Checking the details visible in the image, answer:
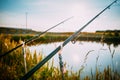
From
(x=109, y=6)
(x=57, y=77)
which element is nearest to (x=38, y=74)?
(x=57, y=77)

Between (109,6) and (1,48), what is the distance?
652 cm

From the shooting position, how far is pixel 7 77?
4.29 metres

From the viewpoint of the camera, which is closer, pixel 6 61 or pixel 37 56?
pixel 37 56

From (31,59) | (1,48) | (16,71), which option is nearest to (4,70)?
(16,71)

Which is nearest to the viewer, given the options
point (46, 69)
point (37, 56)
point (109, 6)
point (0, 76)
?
point (109, 6)

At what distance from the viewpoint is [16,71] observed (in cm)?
473

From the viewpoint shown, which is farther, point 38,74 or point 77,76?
point 38,74

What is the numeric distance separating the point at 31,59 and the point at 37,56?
8.7 inches

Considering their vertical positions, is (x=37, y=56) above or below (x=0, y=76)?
above

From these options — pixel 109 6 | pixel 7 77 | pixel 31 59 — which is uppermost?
pixel 109 6

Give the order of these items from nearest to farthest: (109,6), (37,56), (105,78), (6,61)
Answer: (109,6), (105,78), (37,56), (6,61)

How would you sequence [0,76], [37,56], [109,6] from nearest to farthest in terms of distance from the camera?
1. [109,6]
2. [0,76]
3. [37,56]

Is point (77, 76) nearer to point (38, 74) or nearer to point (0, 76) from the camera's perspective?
point (38, 74)

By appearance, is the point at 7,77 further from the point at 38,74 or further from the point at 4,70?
the point at 38,74
